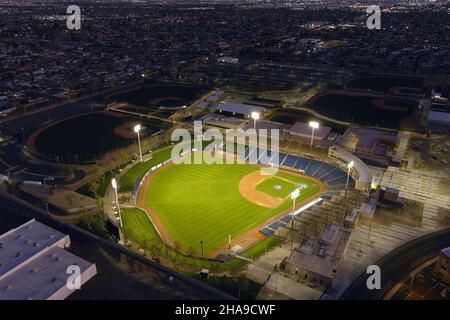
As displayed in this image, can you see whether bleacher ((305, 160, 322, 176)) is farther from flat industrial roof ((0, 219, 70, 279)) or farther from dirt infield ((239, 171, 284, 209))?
flat industrial roof ((0, 219, 70, 279))

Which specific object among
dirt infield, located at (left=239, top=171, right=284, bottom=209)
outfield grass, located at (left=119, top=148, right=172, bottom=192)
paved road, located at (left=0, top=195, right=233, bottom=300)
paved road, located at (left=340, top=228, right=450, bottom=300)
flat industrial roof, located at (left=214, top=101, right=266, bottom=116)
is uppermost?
flat industrial roof, located at (left=214, top=101, right=266, bottom=116)

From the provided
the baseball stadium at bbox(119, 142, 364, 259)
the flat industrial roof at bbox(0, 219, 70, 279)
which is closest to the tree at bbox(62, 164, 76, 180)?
the baseball stadium at bbox(119, 142, 364, 259)

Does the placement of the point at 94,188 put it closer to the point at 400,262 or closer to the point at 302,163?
the point at 302,163

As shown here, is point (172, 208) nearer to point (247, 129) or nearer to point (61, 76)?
point (247, 129)

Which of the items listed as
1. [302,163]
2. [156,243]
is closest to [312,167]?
[302,163]

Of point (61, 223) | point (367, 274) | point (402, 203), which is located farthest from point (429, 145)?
point (61, 223)

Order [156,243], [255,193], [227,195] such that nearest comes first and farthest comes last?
[156,243] < [227,195] < [255,193]

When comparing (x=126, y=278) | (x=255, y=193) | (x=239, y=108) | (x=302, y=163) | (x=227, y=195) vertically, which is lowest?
(x=126, y=278)
